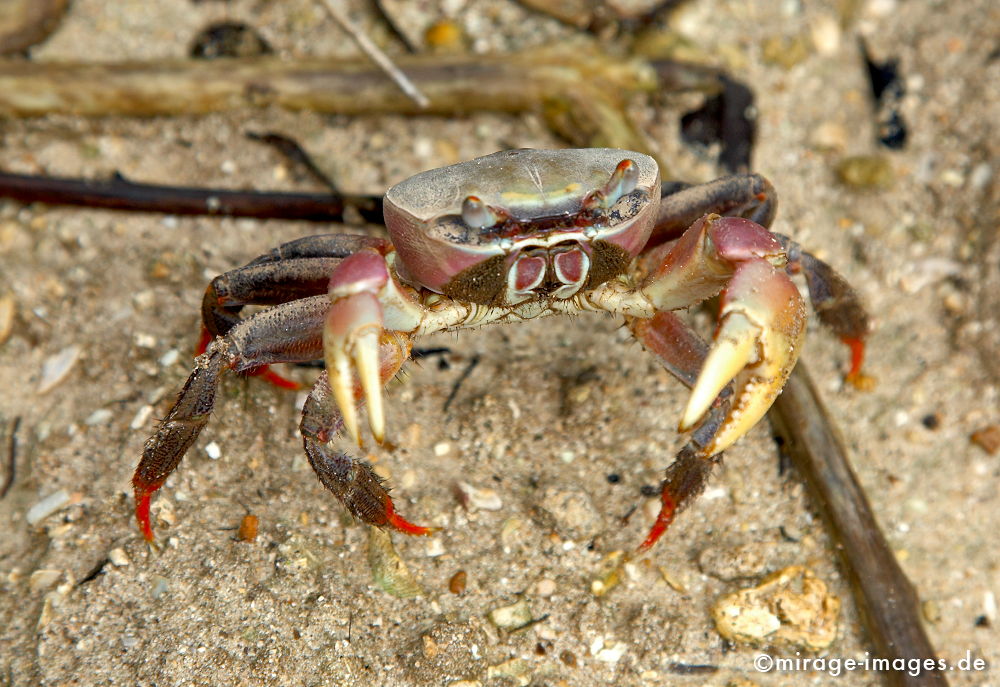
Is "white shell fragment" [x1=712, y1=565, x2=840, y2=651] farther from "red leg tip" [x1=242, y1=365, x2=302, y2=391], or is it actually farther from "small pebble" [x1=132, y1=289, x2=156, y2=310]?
"small pebble" [x1=132, y1=289, x2=156, y2=310]

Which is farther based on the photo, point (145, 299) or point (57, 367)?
point (145, 299)

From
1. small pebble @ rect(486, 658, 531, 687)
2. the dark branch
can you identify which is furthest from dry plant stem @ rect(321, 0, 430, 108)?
small pebble @ rect(486, 658, 531, 687)

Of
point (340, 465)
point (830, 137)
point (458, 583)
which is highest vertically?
point (830, 137)

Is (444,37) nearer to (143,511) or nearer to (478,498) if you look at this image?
(478,498)

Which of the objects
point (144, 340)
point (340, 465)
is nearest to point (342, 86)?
point (144, 340)

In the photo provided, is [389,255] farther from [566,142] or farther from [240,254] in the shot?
[566,142]

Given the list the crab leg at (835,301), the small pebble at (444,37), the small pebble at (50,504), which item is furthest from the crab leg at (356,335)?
the small pebble at (444,37)

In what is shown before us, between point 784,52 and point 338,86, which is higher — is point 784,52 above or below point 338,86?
above

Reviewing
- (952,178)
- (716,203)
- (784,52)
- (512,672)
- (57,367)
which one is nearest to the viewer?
(512,672)
